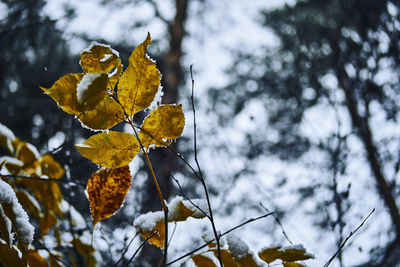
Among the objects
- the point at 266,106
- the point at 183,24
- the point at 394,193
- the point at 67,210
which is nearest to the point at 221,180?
the point at 266,106

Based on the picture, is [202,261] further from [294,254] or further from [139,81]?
[139,81]

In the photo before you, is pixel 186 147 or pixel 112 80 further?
pixel 186 147

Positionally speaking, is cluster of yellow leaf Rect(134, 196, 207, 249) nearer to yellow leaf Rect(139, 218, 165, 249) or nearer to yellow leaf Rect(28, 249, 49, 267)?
yellow leaf Rect(139, 218, 165, 249)

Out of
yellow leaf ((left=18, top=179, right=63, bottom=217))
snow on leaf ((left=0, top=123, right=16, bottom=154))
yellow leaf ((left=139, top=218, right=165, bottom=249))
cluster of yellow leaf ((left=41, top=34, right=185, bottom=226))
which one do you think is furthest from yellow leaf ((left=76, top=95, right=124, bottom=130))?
snow on leaf ((left=0, top=123, right=16, bottom=154))

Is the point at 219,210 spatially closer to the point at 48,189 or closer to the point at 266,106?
the point at 266,106

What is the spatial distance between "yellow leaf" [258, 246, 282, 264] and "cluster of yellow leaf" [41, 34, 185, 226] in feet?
0.84

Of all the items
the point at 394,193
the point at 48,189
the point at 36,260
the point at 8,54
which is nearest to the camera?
the point at 36,260

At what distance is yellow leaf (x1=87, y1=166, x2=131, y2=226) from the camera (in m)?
0.58

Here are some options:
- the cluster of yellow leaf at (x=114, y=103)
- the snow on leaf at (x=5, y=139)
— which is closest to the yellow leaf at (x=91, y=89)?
the cluster of yellow leaf at (x=114, y=103)

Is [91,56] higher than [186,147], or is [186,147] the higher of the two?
[186,147]

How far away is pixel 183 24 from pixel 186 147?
177cm

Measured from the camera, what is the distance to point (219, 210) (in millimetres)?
3678

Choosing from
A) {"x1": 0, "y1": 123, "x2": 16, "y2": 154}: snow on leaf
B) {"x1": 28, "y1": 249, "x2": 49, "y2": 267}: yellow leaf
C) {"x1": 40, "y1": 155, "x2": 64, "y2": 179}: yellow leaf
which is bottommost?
{"x1": 28, "y1": 249, "x2": 49, "y2": 267}: yellow leaf

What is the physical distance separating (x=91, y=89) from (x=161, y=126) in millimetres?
132
